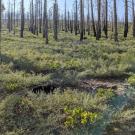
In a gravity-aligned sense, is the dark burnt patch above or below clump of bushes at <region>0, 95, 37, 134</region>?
above

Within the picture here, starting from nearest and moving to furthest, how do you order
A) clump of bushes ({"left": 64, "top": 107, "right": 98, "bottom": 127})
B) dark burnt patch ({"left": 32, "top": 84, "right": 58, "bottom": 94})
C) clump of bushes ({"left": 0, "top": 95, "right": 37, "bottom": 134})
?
1. clump of bushes ({"left": 64, "top": 107, "right": 98, "bottom": 127})
2. clump of bushes ({"left": 0, "top": 95, "right": 37, "bottom": 134})
3. dark burnt patch ({"left": 32, "top": 84, "right": 58, "bottom": 94})

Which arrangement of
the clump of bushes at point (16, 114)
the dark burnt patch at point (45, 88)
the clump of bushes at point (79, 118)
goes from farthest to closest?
1. the dark burnt patch at point (45, 88)
2. the clump of bushes at point (16, 114)
3. the clump of bushes at point (79, 118)

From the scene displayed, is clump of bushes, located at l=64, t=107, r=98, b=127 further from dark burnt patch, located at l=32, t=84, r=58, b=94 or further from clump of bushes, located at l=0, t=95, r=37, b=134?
dark burnt patch, located at l=32, t=84, r=58, b=94

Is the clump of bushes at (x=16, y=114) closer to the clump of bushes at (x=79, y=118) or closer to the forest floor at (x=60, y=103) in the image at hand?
the forest floor at (x=60, y=103)

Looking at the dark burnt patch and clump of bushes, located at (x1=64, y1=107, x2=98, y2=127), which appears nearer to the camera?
clump of bushes, located at (x1=64, y1=107, x2=98, y2=127)

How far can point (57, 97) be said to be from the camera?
7441mm

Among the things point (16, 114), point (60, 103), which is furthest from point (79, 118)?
point (16, 114)

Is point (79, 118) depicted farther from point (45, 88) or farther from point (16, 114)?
point (45, 88)

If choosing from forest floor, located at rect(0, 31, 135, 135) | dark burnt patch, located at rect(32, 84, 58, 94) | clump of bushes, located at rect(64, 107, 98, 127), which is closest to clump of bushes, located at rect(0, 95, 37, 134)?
forest floor, located at rect(0, 31, 135, 135)

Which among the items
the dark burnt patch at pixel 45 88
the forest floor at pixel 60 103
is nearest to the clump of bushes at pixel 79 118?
the forest floor at pixel 60 103

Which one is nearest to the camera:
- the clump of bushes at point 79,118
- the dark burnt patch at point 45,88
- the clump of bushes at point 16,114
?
the clump of bushes at point 79,118

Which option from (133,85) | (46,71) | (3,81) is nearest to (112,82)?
(133,85)

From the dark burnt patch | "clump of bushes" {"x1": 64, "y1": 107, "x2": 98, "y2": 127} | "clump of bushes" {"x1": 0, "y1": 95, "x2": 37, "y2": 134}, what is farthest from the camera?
the dark burnt patch

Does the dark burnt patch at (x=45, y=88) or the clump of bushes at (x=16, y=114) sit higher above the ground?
the dark burnt patch at (x=45, y=88)
